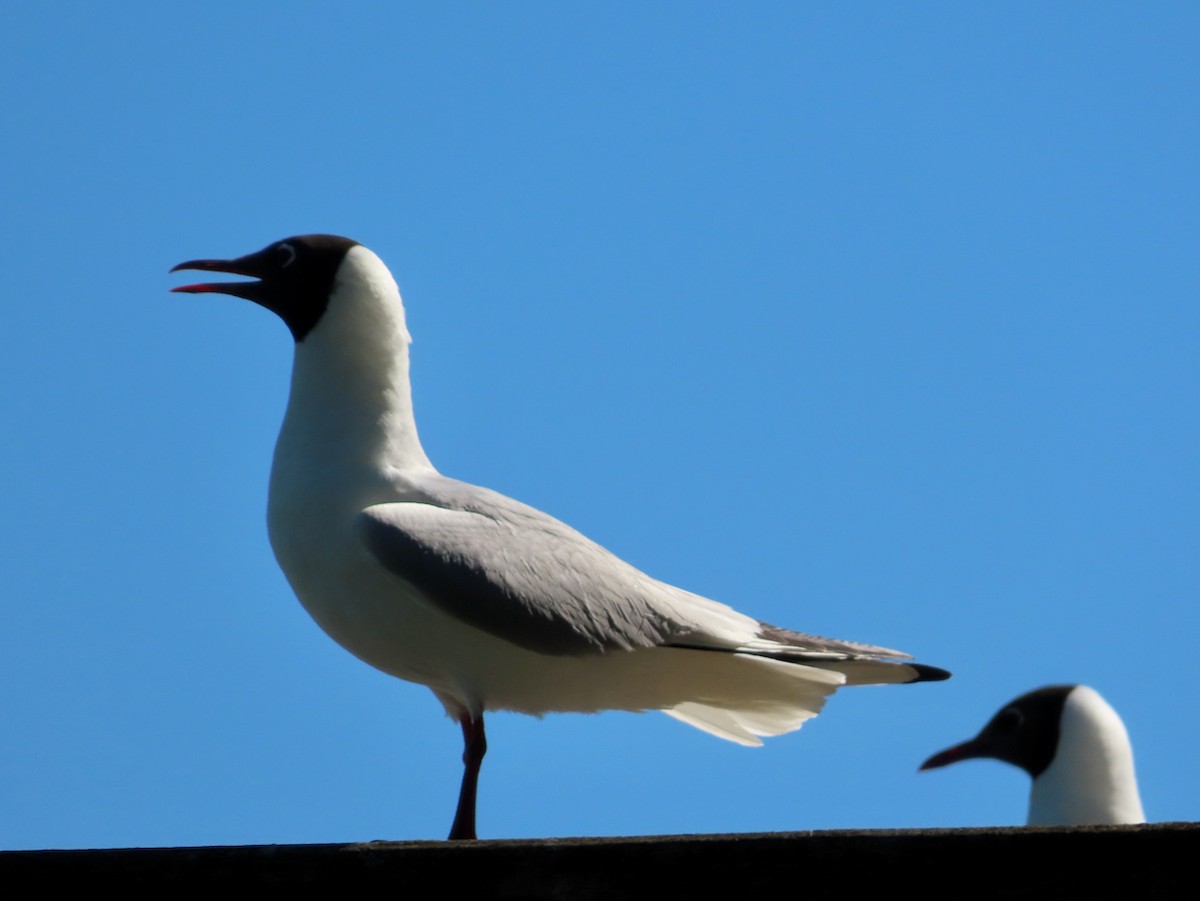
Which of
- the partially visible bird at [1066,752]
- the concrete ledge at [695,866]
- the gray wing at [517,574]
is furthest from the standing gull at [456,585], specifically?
the partially visible bird at [1066,752]

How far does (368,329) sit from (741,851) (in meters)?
2.68

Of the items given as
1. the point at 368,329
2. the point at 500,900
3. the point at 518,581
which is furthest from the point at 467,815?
the point at 500,900

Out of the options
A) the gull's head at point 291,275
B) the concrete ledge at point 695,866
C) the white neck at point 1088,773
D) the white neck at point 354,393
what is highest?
the gull's head at point 291,275

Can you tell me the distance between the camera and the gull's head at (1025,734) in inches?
368

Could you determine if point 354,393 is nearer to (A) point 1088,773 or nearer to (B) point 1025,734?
(A) point 1088,773

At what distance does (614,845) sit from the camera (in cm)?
232

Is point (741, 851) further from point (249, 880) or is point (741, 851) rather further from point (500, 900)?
point (249, 880)

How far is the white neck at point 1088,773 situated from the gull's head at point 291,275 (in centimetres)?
526

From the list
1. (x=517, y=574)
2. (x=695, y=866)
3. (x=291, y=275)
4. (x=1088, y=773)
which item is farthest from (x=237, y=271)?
(x=1088, y=773)

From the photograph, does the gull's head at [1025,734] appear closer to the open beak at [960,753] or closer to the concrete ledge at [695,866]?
the open beak at [960,753]

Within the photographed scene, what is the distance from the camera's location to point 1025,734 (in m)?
9.52

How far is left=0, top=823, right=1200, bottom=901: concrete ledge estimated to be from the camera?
89.3 inches

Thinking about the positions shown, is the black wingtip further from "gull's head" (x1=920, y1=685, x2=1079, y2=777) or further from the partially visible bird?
"gull's head" (x1=920, y1=685, x2=1079, y2=777)

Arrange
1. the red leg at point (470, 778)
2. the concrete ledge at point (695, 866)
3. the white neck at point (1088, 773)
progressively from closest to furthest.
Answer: the concrete ledge at point (695, 866) → the red leg at point (470, 778) → the white neck at point (1088, 773)
